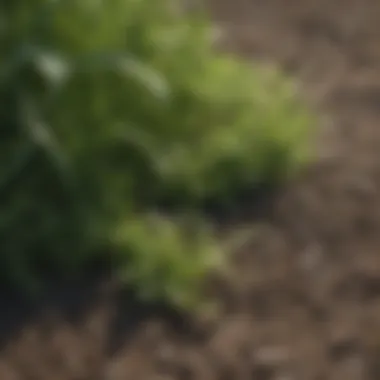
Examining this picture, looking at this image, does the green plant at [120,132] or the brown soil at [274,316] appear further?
the green plant at [120,132]

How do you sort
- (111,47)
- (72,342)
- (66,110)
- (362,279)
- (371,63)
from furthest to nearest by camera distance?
(371,63)
(111,47)
(66,110)
(362,279)
(72,342)

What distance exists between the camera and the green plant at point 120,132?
2.27 meters

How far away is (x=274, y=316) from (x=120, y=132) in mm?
659

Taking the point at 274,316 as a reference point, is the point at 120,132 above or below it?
above

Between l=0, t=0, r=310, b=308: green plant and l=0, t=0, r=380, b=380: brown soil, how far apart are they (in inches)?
4.2

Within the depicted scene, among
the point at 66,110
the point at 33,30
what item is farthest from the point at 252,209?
the point at 33,30

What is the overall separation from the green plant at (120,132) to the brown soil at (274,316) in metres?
0.11

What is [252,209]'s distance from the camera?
249 cm

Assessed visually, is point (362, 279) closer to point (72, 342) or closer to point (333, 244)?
Answer: point (333, 244)

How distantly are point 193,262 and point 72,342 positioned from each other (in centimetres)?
36

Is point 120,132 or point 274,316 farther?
point 120,132

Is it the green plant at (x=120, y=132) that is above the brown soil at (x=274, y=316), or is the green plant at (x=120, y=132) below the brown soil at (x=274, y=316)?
above

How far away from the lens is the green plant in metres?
2.27

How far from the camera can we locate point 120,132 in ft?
7.89
